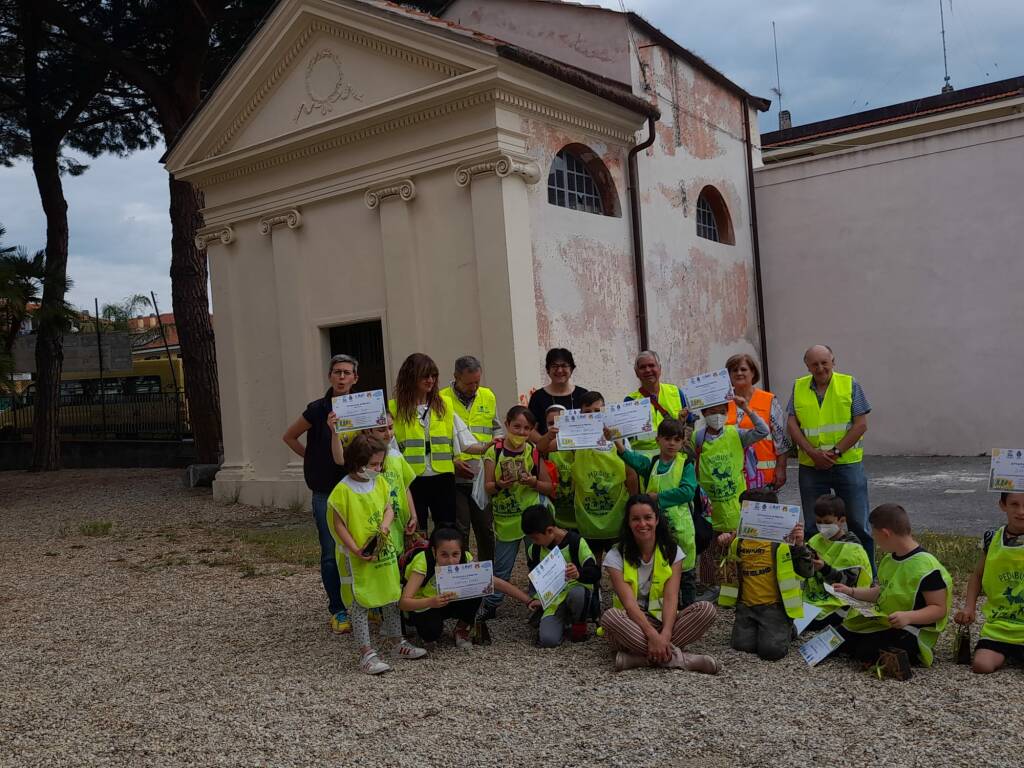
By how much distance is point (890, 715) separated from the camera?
4.21 meters

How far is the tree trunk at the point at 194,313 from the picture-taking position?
53.8ft

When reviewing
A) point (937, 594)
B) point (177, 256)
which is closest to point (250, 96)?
point (177, 256)

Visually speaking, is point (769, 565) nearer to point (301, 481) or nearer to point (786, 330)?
point (301, 481)

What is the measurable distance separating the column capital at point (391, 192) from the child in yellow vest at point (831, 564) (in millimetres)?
7064

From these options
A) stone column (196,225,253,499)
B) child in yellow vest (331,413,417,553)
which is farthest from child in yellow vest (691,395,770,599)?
stone column (196,225,253,499)

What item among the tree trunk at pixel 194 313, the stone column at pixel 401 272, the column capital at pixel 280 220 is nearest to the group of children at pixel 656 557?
the stone column at pixel 401 272

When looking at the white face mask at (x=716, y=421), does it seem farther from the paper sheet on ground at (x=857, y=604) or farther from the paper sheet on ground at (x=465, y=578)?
the paper sheet on ground at (x=465, y=578)

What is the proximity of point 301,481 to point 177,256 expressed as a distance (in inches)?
237

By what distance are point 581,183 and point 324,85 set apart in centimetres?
356

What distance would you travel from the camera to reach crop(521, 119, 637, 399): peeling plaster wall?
35.2ft

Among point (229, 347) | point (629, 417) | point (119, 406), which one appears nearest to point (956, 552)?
point (629, 417)

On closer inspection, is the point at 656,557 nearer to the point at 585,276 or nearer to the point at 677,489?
the point at 677,489

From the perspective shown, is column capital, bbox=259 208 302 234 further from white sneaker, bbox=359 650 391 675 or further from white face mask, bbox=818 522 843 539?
white face mask, bbox=818 522 843 539

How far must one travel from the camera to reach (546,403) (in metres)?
6.70
